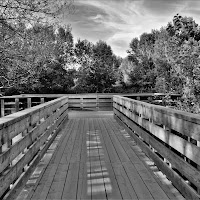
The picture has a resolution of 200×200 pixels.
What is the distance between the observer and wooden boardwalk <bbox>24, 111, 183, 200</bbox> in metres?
2.91

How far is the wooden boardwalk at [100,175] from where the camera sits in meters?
2.91

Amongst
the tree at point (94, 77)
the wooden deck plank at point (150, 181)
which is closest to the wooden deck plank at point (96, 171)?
the wooden deck plank at point (150, 181)

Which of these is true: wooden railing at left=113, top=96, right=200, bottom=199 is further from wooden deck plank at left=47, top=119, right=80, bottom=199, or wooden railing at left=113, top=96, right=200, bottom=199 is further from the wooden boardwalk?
wooden deck plank at left=47, top=119, right=80, bottom=199

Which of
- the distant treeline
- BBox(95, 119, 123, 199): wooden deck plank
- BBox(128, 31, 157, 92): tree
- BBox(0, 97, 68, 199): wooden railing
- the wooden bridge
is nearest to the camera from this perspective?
BBox(0, 97, 68, 199): wooden railing

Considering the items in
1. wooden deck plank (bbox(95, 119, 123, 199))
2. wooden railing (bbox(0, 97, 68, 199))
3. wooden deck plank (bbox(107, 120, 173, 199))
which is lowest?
wooden deck plank (bbox(95, 119, 123, 199))

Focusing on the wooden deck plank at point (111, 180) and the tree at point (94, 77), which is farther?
the tree at point (94, 77)

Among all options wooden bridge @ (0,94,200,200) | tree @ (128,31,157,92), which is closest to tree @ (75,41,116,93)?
tree @ (128,31,157,92)

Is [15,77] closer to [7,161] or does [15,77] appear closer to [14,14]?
[14,14]

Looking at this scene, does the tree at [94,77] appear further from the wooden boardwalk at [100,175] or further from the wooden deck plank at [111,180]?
the wooden deck plank at [111,180]

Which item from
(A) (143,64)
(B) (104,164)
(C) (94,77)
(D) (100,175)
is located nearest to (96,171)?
(D) (100,175)

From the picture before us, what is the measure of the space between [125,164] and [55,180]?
113 centimetres

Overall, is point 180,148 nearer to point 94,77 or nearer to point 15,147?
point 15,147

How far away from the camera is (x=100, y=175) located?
11.7 feet

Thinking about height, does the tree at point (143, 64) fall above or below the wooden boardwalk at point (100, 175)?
above
